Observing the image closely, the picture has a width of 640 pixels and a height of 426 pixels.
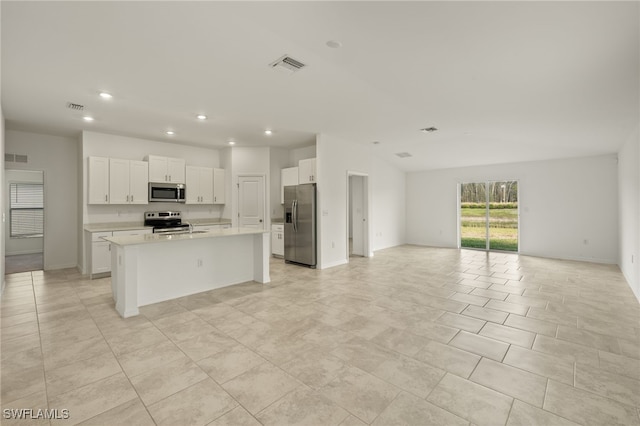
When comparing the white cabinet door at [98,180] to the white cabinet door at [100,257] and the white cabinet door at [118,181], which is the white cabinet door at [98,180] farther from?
the white cabinet door at [100,257]

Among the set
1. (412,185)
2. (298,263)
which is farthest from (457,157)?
→ (298,263)

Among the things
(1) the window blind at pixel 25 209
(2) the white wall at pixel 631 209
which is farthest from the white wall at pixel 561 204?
(1) the window blind at pixel 25 209

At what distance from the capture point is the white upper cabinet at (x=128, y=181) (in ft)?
18.8

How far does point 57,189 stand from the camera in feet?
19.8

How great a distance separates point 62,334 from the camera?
3029mm

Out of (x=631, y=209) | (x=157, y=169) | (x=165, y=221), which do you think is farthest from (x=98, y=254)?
(x=631, y=209)

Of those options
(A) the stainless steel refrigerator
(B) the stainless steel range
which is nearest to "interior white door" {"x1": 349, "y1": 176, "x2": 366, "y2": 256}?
(A) the stainless steel refrigerator

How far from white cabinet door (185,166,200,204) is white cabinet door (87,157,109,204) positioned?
1.51m

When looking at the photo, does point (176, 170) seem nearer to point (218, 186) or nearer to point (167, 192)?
point (167, 192)

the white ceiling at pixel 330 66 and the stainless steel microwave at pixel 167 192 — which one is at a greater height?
the white ceiling at pixel 330 66

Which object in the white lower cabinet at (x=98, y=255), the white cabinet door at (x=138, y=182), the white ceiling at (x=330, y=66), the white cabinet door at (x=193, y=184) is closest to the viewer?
the white ceiling at (x=330, y=66)

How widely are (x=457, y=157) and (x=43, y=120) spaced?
880cm

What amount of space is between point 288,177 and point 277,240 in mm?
1590

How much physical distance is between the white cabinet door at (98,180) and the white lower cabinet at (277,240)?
137 inches
